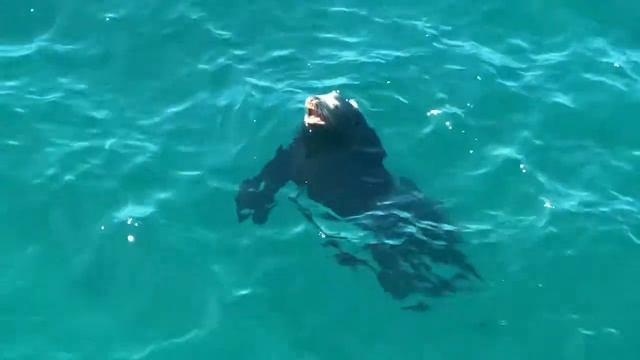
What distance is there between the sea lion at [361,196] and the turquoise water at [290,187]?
29 cm

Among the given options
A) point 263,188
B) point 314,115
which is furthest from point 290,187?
point 314,115

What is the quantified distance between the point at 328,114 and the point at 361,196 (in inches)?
52.4

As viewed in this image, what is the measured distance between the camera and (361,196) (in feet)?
54.2

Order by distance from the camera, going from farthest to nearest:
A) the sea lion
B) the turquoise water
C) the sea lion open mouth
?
the sea lion open mouth
the sea lion
the turquoise water

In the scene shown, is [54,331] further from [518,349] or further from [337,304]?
[518,349]

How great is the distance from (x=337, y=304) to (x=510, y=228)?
3137 millimetres

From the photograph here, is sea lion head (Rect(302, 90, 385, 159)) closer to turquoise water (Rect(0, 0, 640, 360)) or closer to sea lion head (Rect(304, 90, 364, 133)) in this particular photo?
sea lion head (Rect(304, 90, 364, 133))

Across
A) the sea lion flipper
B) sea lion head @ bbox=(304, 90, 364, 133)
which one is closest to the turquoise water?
the sea lion flipper

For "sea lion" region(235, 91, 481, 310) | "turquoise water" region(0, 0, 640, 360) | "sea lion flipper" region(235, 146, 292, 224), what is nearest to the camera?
"turquoise water" region(0, 0, 640, 360)

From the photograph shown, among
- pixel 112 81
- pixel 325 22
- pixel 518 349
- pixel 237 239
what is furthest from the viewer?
pixel 325 22

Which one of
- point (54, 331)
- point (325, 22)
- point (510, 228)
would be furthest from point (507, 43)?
point (54, 331)

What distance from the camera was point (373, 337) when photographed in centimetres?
1526

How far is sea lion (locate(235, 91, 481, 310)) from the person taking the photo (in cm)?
1583

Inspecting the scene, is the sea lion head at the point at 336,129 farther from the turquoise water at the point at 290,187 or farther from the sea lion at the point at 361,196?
the turquoise water at the point at 290,187
